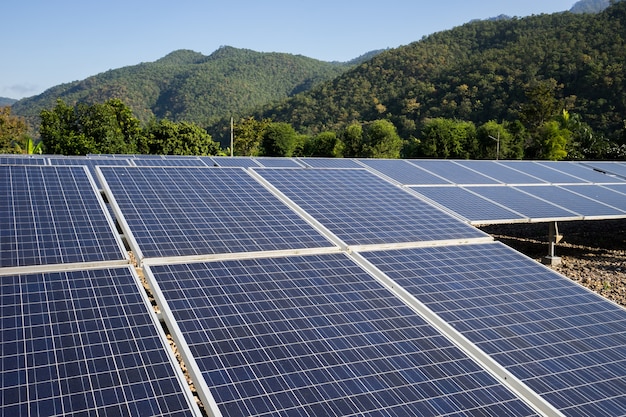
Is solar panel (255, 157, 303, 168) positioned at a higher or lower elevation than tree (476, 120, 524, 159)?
higher

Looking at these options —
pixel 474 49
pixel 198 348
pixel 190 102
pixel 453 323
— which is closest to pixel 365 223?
pixel 453 323

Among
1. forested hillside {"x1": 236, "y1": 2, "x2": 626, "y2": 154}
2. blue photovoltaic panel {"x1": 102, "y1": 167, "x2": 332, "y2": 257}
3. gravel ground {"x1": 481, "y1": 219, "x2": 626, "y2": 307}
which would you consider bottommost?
gravel ground {"x1": 481, "y1": 219, "x2": 626, "y2": 307}

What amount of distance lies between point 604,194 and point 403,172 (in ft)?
25.9

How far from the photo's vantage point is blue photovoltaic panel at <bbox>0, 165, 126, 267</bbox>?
7.80 m

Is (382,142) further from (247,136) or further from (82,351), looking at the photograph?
(82,351)

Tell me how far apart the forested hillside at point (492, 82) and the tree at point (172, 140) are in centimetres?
4324

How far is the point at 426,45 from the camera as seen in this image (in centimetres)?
13200

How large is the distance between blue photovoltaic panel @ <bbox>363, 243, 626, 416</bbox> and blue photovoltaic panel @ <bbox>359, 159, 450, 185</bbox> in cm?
588

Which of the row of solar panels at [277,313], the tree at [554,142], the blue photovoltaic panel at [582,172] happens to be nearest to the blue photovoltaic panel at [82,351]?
the row of solar panels at [277,313]

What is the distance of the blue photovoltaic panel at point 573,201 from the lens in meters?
Answer: 16.5

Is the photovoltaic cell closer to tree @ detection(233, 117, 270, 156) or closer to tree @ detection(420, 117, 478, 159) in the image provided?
tree @ detection(420, 117, 478, 159)

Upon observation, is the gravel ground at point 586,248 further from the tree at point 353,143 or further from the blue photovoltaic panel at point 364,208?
the tree at point 353,143

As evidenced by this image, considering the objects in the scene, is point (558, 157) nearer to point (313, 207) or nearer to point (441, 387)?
point (313, 207)

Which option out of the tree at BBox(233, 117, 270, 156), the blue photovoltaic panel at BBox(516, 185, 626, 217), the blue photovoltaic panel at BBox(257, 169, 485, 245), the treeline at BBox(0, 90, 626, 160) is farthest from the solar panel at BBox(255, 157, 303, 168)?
the tree at BBox(233, 117, 270, 156)
